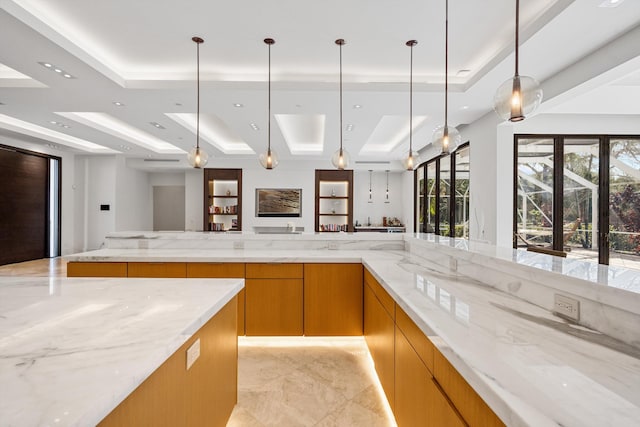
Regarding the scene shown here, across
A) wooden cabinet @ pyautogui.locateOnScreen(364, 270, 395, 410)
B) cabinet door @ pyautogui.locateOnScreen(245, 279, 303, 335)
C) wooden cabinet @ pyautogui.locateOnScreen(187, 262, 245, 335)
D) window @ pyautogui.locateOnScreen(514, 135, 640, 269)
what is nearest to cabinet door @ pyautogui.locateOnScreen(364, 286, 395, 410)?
wooden cabinet @ pyautogui.locateOnScreen(364, 270, 395, 410)

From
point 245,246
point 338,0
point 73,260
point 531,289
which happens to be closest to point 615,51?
point 338,0

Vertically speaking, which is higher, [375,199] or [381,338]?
[375,199]

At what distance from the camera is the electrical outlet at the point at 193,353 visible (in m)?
1.17

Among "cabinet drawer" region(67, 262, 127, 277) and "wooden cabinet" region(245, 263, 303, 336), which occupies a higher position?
"cabinet drawer" region(67, 262, 127, 277)

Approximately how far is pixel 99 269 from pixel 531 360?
10.7 feet

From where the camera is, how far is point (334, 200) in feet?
28.7

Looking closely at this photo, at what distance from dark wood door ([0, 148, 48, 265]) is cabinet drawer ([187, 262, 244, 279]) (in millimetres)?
6563

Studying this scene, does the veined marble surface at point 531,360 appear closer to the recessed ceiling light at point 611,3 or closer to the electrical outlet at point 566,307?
the electrical outlet at point 566,307

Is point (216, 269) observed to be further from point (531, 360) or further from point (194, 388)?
point (531, 360)

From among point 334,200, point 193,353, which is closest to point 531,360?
point 193,353

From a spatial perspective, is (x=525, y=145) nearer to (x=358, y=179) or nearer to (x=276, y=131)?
(x=276, y=131)

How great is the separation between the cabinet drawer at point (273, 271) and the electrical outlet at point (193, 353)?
1590mm

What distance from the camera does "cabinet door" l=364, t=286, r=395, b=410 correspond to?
5.88ft

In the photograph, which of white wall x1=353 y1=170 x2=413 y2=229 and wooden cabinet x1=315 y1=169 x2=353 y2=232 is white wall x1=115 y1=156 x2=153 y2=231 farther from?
white wall x1=353 y1=170 x2=413 y2=229
